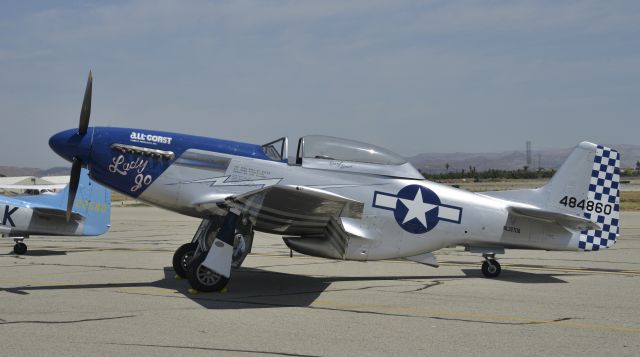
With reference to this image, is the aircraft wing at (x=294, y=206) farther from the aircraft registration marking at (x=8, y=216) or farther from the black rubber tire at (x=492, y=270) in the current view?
the aircraft registration marking at (x=8, y=216)

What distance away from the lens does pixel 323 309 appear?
749 centimetres

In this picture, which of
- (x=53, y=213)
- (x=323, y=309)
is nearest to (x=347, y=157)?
(x=323, y=309)

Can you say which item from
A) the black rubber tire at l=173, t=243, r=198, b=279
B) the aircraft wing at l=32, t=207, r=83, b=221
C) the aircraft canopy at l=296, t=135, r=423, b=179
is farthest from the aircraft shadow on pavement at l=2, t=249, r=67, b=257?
the aircraft canopy at l=296, t=135, r=423, b=179

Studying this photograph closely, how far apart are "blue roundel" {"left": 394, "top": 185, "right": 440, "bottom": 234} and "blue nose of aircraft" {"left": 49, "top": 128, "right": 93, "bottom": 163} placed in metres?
4.52

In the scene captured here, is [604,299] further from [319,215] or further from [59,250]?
[59,250]

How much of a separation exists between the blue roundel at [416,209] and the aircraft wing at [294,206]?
42.4 inches

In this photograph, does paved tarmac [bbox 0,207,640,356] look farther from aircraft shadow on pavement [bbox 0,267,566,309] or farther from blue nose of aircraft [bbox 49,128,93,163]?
blue nose of aircraft [bbox 49,128,93,163]

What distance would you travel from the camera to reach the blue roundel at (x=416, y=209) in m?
9.38

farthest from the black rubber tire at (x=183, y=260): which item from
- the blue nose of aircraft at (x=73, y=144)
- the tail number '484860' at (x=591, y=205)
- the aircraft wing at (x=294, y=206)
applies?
the tail number '484860' at (x=591, y=205)

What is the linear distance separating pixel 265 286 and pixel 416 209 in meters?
2.52

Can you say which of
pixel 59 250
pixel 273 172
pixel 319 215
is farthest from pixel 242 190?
pixel 59 250

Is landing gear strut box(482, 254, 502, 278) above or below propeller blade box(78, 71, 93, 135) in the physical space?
below

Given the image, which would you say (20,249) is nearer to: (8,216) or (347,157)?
(8,216)

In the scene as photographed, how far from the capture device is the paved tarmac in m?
5.61
